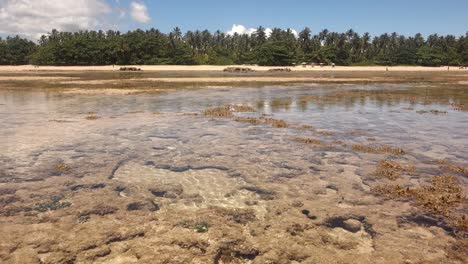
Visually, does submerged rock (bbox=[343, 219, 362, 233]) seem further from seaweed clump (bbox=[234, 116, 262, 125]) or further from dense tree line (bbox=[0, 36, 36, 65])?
dense tree line (bbox=[0, 36, 36, 65])

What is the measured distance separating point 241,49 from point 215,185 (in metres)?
164

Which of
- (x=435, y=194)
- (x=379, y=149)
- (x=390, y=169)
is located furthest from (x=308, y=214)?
(x=379, y=149)

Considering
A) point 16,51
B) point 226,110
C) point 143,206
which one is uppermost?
point 16,51

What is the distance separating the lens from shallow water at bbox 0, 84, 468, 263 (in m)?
7.02

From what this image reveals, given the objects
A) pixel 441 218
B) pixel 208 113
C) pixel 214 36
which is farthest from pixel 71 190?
pixel 214 36

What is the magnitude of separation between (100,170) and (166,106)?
15338 millimetres

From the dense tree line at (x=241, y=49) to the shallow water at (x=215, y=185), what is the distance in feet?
404

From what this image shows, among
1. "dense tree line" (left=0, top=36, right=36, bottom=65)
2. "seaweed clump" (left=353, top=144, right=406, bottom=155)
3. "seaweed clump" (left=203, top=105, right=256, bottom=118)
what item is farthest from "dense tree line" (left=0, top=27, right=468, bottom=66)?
"seaweed clump" (left=353, top=144, right=406, bottom=155)

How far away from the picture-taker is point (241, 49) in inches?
6693

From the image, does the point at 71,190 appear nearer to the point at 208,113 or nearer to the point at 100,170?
the point at 100,170

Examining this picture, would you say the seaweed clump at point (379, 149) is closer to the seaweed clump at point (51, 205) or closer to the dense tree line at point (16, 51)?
the seaweed clump at point (51, 205)

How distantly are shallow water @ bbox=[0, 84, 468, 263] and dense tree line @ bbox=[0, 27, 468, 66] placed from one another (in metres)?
123

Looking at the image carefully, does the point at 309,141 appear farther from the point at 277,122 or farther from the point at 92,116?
the point at 92,116

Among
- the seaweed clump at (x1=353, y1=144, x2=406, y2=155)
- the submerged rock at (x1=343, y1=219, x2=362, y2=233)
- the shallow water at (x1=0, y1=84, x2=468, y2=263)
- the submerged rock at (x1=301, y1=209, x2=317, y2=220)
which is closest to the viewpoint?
the shallow water at (x1=0, y1=84, x2=468, y2=263)
